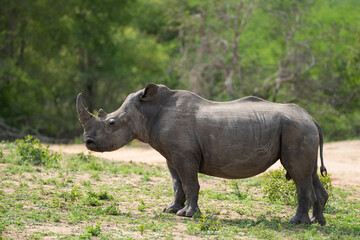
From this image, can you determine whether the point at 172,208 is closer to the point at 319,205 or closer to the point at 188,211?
the point at 188,211

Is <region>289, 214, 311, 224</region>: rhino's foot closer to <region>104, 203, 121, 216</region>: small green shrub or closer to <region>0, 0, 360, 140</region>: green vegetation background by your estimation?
<region>104, 203, 121, 216</region>: small green shrub

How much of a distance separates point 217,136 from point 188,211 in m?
1.16

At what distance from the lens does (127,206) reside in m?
8.26

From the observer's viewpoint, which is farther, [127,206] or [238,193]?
[238,193]

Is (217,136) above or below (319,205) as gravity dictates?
above

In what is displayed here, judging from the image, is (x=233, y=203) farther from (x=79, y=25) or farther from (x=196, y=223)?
(x=79, y=25)

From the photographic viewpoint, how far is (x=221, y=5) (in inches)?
973

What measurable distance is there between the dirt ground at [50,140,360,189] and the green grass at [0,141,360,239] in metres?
1.51

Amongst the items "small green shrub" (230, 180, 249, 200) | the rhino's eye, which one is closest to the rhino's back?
the rhino's eye

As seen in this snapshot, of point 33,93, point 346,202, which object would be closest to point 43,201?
point 346,202

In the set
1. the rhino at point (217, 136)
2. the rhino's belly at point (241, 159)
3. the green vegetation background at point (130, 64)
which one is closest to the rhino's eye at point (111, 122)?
the rhino at point (217, 136)

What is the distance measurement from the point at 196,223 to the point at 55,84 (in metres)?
19.0

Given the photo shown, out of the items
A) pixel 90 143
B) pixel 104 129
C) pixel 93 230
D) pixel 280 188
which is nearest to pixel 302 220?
pixel 280 188

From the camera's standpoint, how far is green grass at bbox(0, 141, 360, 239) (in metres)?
6.55
